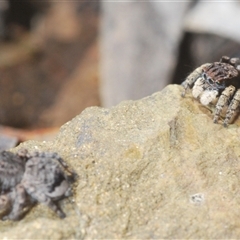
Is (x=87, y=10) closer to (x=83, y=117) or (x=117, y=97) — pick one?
(x=117, y=97)

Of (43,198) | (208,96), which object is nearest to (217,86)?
(208,96)

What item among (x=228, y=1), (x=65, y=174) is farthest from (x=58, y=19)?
(x=65, y=174)

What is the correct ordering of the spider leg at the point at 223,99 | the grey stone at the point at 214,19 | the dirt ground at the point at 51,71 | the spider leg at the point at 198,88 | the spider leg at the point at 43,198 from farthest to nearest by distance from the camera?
the dirt ground at the point at 51,71 → the grey stone at the point at 214,19 → the spider leg at the point at 198,88 → the spider leg at the point at 223,99 → the spider leg at the point at 43,198

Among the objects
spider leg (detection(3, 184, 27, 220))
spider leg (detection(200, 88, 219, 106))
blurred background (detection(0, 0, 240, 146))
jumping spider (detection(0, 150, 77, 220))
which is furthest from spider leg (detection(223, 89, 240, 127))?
blurred background (detection(0, 0, 240, 146))

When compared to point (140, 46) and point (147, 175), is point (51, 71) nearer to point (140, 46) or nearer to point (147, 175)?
point (140, 46)

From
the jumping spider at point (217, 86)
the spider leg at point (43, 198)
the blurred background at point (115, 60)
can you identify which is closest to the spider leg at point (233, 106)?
the jumping spider at point (217, 86)

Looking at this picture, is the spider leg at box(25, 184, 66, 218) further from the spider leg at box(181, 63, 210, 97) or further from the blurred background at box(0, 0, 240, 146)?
the blurred background at box(0, 0, 240, 146)

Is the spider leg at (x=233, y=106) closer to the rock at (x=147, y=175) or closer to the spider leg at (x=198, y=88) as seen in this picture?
the rock at (x=147, y=175)
